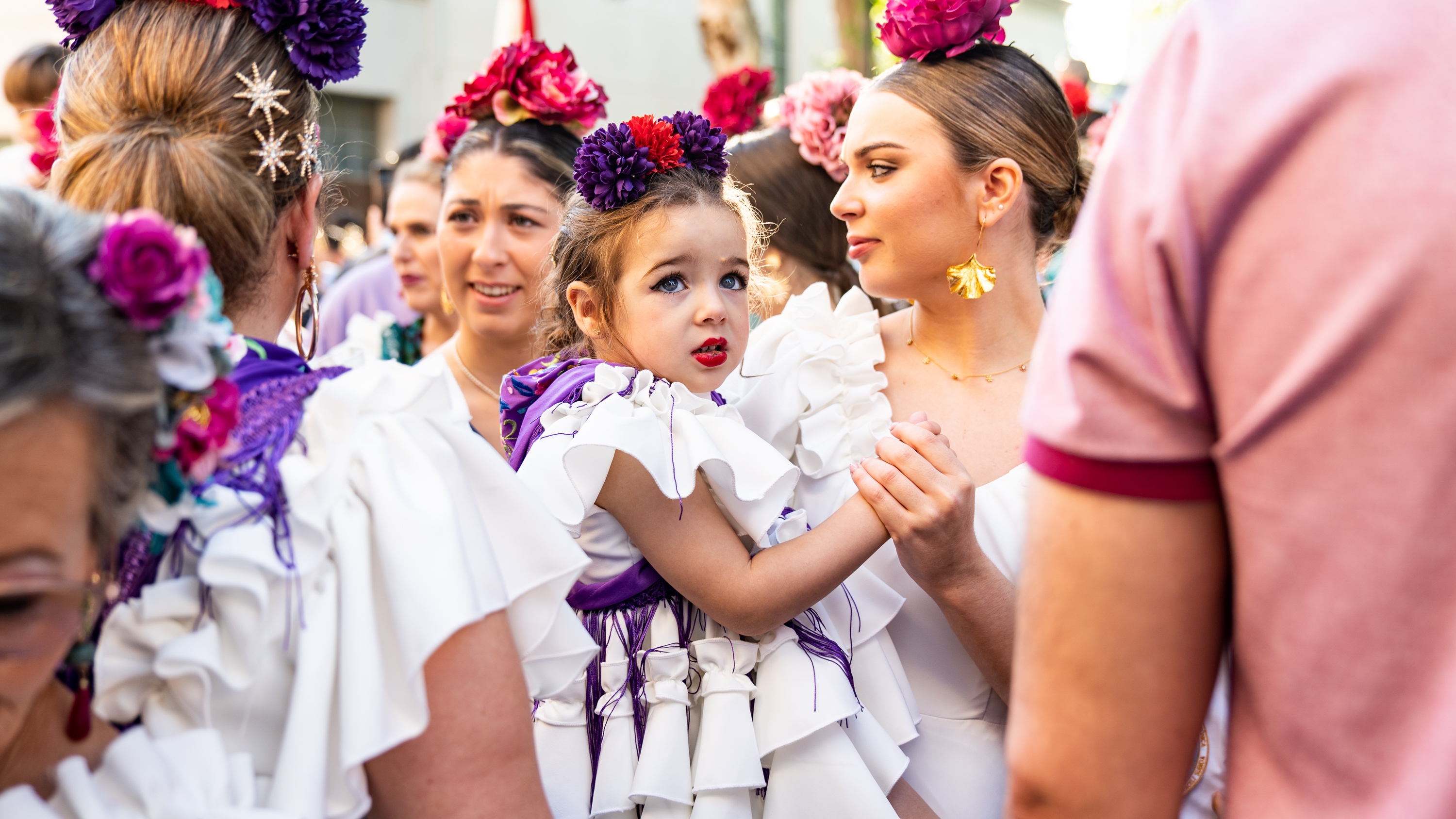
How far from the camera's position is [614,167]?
2.22 m

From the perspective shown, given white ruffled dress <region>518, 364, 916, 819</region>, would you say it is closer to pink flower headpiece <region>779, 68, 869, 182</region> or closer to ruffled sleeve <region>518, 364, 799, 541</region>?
ruffled sleeve <region>518, 364, 799, 541</region>

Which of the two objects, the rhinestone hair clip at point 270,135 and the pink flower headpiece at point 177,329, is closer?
the pink flower headpiece at point 177,329

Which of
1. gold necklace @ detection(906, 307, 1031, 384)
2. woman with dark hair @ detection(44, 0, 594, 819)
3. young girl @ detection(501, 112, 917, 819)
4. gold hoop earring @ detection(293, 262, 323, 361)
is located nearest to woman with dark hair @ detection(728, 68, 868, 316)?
gold necklace @ detection(906, 307, 1031, 384)

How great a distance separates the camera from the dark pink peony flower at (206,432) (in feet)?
3.51

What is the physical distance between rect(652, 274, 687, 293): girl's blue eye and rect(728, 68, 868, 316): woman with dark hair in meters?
1.06

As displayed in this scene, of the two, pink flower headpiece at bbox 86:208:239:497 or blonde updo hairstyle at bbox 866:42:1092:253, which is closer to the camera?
pink flower headpiece at bbox 86:208:239:497

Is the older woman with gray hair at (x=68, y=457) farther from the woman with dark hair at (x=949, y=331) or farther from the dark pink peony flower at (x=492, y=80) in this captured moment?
the dark pink peony flower at (x=492, y=80)

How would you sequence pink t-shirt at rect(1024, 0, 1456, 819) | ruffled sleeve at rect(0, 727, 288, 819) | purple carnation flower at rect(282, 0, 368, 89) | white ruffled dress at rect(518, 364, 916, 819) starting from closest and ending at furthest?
1. pink t-shirt at rect(1024, 0, 1456, 819)
2. ruffled sleeve at rect(0, 727, 288, 819)
3. purple carnation flower at rect(282, 0, 368, 89)
4. white ruffled dress at rect(518, 364, 916, 819)

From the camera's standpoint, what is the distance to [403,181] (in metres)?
4.54

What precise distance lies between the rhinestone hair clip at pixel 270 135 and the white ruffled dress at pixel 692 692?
0.65 metres

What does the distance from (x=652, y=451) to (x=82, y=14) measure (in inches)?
43.4

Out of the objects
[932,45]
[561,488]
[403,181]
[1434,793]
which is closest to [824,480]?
[561,488]

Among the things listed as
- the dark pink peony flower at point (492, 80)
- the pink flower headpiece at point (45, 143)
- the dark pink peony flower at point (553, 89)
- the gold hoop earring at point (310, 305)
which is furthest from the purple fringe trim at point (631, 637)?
the dark pink peony flower at point (492, 80)

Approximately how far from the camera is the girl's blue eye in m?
2.19
